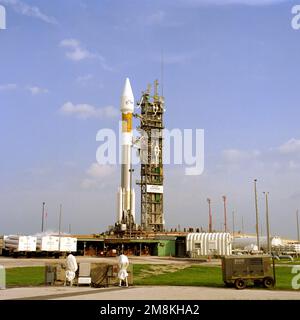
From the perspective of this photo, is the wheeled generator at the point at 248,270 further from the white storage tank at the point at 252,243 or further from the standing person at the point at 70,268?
the white storage tank at the point at 252,243

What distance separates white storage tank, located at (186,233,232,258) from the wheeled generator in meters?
47.9

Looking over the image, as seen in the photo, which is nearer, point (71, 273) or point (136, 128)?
point (71, 273)

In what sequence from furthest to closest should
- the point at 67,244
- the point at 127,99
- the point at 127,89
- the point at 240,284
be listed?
the point at 127,89 → the point at 127,99 → the point at 67,244 → the point at 240,284

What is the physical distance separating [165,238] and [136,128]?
2743 cm

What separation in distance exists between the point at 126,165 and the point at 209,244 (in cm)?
2663

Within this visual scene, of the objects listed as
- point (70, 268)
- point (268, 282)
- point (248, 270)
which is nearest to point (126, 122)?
point (70, 268)

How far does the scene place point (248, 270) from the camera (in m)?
26.5

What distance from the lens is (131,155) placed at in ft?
318

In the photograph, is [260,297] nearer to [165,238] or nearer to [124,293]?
[124,293]

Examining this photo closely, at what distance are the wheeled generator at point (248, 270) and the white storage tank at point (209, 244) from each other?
1885 inches

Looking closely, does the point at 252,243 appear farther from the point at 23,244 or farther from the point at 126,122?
the point at 23,244
